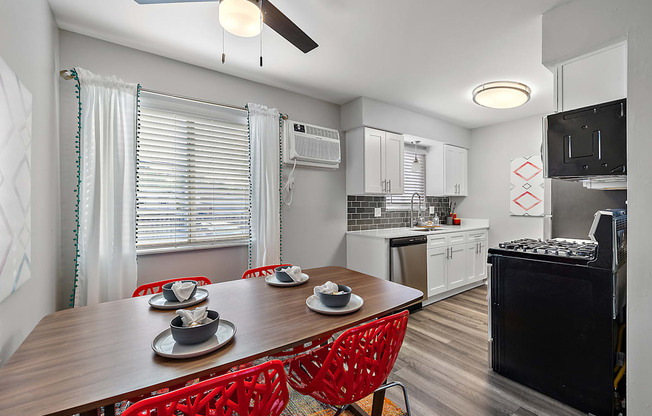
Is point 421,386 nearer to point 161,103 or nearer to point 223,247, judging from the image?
point 223,247

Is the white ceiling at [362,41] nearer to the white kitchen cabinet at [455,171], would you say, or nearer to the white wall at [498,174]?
the white wall at [498,174]

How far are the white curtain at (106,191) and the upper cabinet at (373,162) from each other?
2256 millimetres

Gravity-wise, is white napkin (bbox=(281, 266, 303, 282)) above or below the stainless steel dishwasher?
above

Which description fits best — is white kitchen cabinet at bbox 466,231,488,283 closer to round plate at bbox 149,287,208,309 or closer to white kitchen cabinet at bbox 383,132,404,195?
white kitchen cabinet at bbox 383,132,404,195

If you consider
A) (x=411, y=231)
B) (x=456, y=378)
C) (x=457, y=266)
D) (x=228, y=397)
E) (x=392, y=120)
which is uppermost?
(x=392, y=120)

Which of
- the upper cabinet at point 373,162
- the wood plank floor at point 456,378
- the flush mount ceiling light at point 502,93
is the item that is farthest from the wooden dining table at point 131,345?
the flush mount ceiling light at point 502,93

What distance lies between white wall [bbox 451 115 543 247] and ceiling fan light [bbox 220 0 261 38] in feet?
13.9

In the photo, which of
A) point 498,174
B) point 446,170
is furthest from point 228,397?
point 498,174

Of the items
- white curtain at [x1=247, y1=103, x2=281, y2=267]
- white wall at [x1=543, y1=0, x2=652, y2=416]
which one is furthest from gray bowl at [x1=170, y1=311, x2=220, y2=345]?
white wall at [x1=543, y1=0, x2=652, y2=416]

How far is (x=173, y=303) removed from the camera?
1397mm

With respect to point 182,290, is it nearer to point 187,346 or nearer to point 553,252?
point 187,346

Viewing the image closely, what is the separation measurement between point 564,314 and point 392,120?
8.67ft

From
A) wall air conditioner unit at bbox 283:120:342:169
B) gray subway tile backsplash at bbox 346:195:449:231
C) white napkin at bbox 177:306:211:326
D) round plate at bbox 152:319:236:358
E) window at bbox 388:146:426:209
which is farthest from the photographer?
window at bbox 388:146:426:209

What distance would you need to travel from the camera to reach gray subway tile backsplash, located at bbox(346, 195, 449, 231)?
12.2 feet
